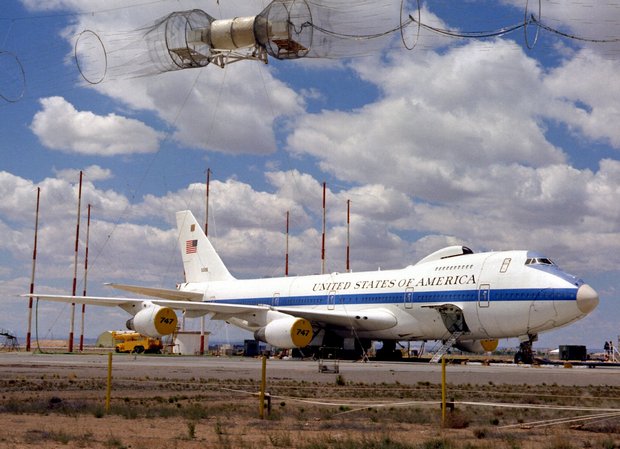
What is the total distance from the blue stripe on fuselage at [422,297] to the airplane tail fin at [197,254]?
5.16m

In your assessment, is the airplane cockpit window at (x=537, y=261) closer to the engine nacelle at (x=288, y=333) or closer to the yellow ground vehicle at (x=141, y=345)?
the engine nacelle at (x=288, y=333)

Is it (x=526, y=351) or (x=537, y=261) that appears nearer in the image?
(x=537, y=261)

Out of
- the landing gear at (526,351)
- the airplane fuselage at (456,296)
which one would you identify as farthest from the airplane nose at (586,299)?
the landing gear at (526,351)

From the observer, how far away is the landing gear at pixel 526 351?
133 feet

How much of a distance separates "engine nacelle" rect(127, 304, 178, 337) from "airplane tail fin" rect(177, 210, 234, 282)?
17.3 meters

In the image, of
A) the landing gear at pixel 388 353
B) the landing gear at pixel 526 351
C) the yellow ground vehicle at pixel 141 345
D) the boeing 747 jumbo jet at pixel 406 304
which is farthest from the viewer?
the yellow ground vehicle at pixel 141 345

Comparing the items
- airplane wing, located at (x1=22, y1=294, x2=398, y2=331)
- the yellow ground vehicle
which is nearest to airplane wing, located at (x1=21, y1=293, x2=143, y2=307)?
airplane wing, located at (x1=22, y1=294, x2=398, y2=331)

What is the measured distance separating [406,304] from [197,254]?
23.4 meters

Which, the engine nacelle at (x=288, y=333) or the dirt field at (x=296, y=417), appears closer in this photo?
the dirt field at (x=296, y=417)

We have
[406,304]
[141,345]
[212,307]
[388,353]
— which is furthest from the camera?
[141,345]

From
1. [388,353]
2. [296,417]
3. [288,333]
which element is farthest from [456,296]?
[296,417]

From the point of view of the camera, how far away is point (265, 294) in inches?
2116

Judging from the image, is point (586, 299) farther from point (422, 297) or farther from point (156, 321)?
point (156, 321)

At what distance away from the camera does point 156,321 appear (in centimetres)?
4219
